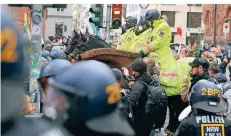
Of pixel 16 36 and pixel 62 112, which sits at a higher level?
pixel 16 36

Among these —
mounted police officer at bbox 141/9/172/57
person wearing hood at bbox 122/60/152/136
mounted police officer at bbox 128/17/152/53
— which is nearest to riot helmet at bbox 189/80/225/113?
person wearing hood at bbox 122/60/152/136

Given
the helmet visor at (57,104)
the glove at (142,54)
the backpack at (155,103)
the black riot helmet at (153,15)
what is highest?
the black riot helmet at (153,15)

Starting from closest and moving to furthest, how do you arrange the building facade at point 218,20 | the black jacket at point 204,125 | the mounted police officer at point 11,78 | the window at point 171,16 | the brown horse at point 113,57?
the mounted police officer at point 11,78, the black jacket at point 204,125, the brown horse at point 113,57, the building facade at point 218,20, the window at point 171,16

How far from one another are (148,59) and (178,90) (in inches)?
27.3

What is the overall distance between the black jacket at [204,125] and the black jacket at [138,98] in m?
2.15

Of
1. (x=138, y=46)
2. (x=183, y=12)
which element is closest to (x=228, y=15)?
(x=183, y=12)

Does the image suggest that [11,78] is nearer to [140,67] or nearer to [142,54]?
[140,67]

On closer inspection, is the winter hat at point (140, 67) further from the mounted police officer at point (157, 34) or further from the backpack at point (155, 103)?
the mounted police officer at point (157, 34)

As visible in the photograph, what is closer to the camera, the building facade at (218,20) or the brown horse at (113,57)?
the brown horse at (113,57)

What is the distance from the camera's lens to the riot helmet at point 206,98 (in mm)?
5121

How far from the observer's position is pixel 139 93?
→ 734 centimetres

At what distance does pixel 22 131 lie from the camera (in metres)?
2.65

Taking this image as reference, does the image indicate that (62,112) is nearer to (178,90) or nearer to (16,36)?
(16,36)

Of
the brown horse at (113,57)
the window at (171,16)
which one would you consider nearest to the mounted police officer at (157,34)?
the brown horse at (113,57)
